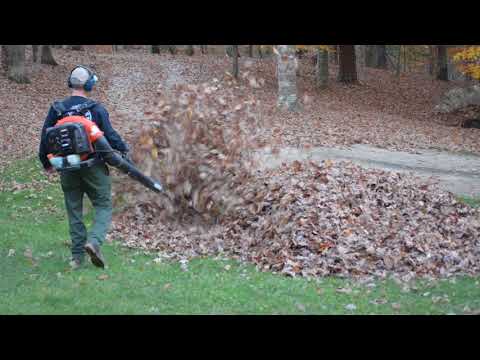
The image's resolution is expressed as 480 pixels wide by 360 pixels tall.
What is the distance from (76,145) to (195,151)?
3175 millimetres

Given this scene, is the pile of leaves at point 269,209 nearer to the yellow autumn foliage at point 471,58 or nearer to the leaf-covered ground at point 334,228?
the leaf-covered ground at point 334,228

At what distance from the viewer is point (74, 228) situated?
24.2ft

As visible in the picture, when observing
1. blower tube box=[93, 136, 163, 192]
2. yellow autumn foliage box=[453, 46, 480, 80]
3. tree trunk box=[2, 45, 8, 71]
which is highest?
tree trunk box=[2, 45, 8, 71]

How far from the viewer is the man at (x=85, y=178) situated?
709 centimetres

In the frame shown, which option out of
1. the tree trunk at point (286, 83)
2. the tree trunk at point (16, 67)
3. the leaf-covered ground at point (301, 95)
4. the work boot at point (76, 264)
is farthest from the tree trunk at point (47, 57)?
the work boot at point (76, 264)

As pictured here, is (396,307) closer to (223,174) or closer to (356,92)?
(223,174)

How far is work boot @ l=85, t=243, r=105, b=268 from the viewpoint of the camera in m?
7.05

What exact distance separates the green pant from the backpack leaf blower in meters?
0.19

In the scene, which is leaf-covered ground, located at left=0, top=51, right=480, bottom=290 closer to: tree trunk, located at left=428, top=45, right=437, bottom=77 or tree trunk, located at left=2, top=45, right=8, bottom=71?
tree trunk, located at left=2, top=45, right=8, bottom=71

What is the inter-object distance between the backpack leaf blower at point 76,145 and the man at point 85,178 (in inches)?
3.9

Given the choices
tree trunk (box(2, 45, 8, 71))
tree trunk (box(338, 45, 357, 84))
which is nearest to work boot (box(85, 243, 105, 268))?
tree trunk (box(2, 45, 8, 71))

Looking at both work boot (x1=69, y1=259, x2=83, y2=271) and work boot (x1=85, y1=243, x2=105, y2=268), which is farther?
work boot (x1=69, y1=259, x2=83, y2=271)

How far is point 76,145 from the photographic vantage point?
6.85m
